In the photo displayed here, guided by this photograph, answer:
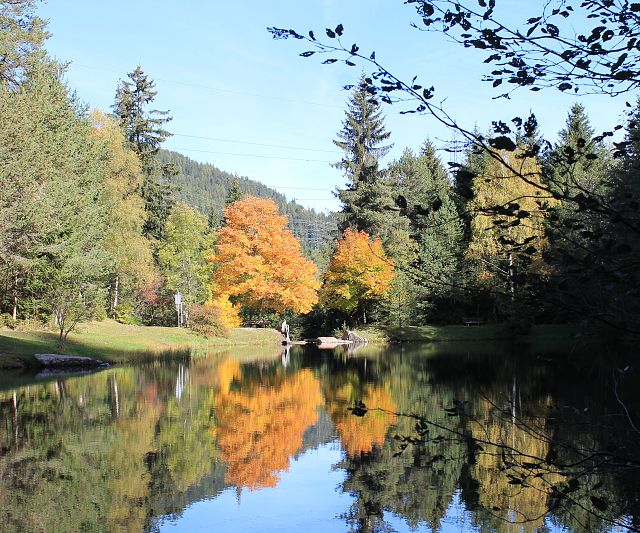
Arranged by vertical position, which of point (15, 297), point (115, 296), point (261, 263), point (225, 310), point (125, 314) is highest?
point (261, 263)

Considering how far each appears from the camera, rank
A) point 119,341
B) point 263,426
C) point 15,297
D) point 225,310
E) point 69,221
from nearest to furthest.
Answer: point 263,426
point 69,221
point 15,297
point 119,341
point 225,310

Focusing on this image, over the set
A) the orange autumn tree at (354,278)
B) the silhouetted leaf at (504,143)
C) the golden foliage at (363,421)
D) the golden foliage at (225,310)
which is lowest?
the golden foliage at (363,421)

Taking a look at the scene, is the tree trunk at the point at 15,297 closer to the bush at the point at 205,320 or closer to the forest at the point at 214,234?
the forest at the point at 214,234

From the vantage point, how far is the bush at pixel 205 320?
Result: 44.3 metres

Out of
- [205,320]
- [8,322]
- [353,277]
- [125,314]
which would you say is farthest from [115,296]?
[353,277]

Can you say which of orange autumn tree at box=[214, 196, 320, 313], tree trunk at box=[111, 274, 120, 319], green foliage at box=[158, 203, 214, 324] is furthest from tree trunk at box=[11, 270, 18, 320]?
green foliage at box=[158, 203, 214, 324]

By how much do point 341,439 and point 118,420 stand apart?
5.20m

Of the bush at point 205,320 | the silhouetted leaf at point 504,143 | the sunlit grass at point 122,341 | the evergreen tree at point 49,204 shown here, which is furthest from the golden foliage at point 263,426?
the bush at point 205,320

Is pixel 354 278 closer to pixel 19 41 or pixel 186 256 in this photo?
pixel 186 256

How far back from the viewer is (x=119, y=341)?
1378 inches

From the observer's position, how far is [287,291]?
153 feet

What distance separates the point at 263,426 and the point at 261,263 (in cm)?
3249

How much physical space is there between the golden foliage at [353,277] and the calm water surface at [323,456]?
2864cm

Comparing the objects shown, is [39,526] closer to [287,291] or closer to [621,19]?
[621,19]
